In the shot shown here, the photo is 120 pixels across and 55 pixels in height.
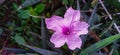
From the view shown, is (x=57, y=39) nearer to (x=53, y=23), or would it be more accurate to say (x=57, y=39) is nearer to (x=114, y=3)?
(x=53, y=23)

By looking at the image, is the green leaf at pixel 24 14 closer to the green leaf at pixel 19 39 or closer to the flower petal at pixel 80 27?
the green leaf at pixel 19 39

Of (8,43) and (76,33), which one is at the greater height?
(76,33)

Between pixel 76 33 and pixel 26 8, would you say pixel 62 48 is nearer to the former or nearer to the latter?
pixel 76 33

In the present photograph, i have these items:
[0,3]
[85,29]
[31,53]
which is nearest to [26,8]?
[0,3]

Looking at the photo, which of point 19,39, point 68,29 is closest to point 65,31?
point 68,29

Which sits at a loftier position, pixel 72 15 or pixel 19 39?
pixel 72 15

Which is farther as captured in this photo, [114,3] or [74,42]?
[114,3]

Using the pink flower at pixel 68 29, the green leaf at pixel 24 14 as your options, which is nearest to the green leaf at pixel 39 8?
the green leaf at pixel 24 14
